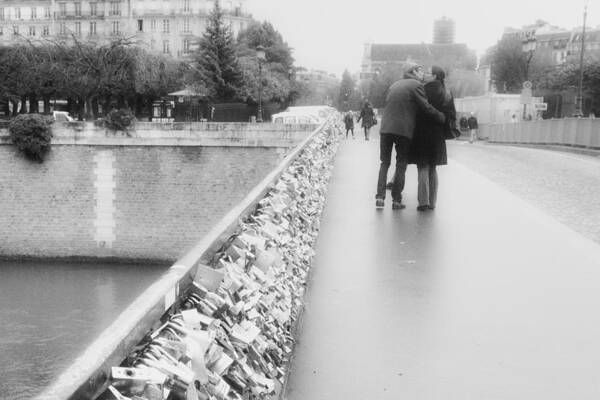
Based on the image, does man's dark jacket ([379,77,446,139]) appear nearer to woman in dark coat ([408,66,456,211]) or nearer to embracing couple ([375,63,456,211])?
embracing couple ([375,63,456,211])

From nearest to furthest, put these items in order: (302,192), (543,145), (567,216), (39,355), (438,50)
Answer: (302,192)
(567,216)
(39,355)
(543,145)
(438,50)

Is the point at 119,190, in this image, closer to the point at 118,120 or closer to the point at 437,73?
the point at 118,120

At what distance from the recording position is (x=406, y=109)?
9.12 m

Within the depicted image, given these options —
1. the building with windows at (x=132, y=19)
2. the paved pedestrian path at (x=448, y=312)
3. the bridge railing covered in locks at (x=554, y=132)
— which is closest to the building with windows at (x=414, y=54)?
the building with windows at (x=132, y=19)

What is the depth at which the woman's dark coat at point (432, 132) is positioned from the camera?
9297mm

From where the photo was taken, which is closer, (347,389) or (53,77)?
(347,389)

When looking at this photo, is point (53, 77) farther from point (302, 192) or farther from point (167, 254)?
point (302, 192)

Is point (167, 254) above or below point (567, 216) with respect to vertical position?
below

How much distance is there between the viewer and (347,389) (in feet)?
13.2

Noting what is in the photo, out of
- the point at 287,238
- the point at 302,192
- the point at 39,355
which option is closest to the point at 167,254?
the point at 39,355

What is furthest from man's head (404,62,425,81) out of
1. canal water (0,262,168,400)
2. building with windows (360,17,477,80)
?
building with windows (360,17,477,80)

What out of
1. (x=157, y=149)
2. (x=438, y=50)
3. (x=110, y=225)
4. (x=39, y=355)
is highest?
(x=438, y=50)

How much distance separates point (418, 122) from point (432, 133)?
21 centimetres

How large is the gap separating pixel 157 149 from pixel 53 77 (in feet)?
62.9
